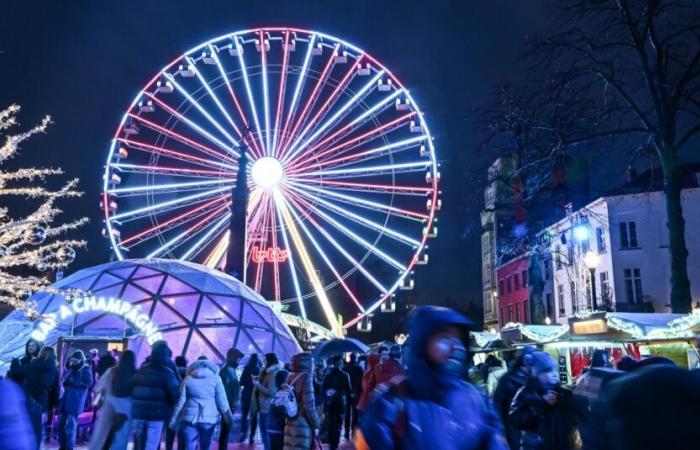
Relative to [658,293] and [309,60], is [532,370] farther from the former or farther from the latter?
[658,293]

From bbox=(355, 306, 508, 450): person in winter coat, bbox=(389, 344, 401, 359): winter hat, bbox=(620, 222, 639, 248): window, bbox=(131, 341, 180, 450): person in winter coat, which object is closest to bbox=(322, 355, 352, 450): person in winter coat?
bbox=(389, 344, 401, 359): winter hat

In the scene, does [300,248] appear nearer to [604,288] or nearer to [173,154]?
[173,154]

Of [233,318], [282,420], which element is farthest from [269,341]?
[282,420]

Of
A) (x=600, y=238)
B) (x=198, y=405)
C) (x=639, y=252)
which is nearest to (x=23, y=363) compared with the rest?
(x=198, y=405)

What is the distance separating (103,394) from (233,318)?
37.8 ft

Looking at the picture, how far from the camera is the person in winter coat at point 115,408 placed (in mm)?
6816

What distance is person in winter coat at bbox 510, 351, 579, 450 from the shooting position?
5.00 m

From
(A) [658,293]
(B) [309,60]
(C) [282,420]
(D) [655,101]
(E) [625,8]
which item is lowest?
(C) [282,420]

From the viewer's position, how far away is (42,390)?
342 inches

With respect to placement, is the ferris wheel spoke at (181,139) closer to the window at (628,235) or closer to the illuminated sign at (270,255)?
the illuminated sign at (270,255)

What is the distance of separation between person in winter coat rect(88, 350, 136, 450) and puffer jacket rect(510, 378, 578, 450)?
13.7 ft

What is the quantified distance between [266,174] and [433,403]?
2112 centimetres

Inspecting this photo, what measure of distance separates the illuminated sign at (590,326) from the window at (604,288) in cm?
2133

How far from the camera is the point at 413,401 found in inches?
97.3
